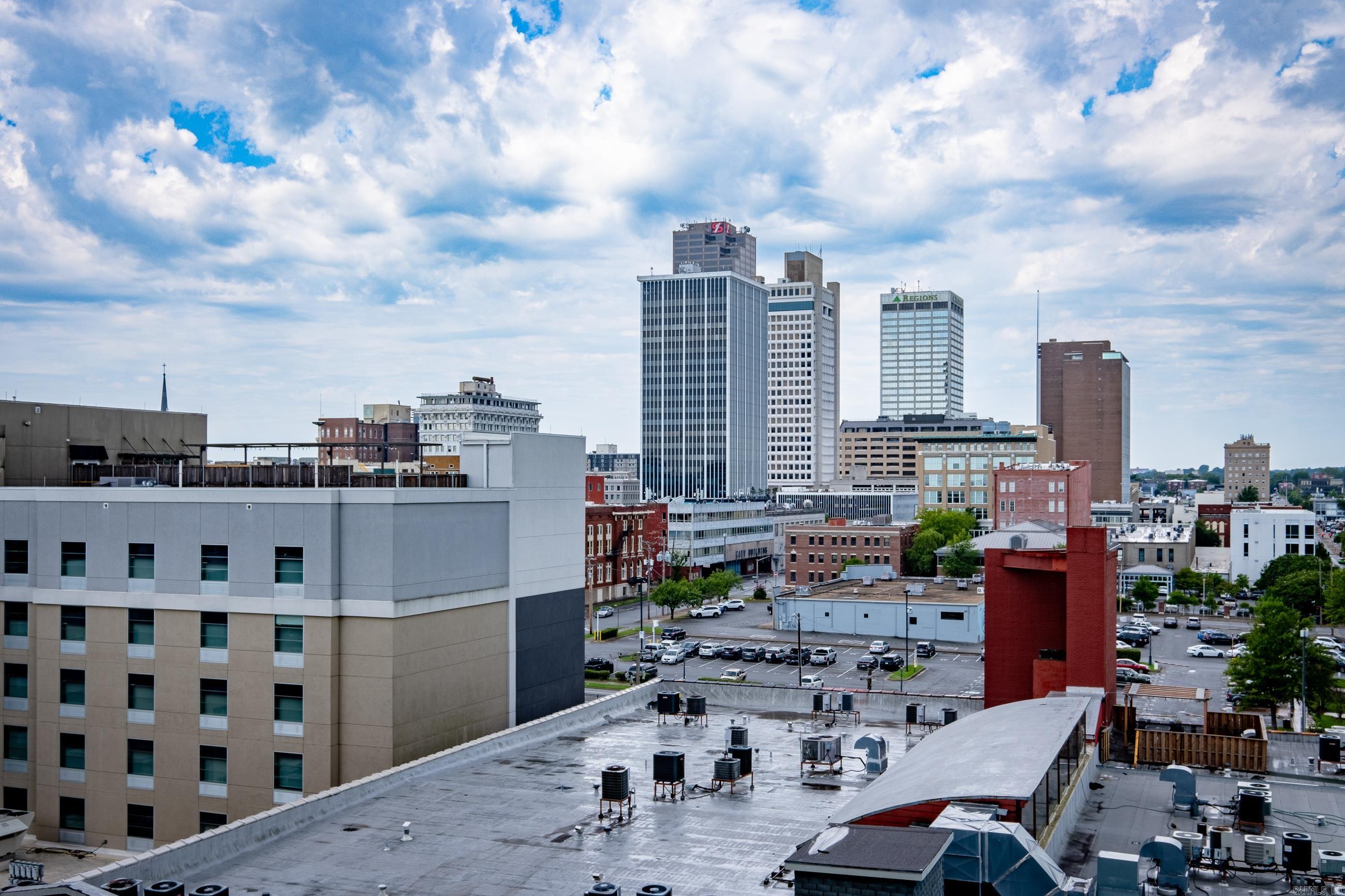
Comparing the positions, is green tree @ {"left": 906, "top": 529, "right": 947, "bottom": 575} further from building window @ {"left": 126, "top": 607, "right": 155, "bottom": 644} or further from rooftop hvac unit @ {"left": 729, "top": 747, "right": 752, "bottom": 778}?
building window @ {"left": 126, "top": 607, "right": 155, "bottom": 644}

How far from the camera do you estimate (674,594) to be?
108812mm

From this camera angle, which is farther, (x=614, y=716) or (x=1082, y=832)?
(x=614, y=716)

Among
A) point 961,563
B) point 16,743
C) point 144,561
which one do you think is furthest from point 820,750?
point 961,563

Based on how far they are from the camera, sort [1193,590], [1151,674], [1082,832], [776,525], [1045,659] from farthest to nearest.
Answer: [776,525] → [1193,590] → [1151,674] → [1045,659] → [1082,832]

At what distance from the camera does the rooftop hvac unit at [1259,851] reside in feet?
65.4

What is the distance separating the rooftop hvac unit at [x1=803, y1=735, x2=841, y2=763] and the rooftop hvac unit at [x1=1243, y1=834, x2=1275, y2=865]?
11522 millimetres

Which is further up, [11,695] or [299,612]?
[299,612]

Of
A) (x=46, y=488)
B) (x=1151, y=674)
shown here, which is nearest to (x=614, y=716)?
(x=46, y=488)

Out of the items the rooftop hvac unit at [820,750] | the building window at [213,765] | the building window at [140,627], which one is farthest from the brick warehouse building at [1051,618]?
the building window at [140,627]

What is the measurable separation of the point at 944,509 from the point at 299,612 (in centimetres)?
16637

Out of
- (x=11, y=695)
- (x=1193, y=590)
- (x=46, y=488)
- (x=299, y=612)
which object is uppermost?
(x=46, y=488)

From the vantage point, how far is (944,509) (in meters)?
189

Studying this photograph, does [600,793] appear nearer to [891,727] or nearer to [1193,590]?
[891,727]

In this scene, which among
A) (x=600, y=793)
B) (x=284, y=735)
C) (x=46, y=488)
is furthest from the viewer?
(x=46, y=488)
